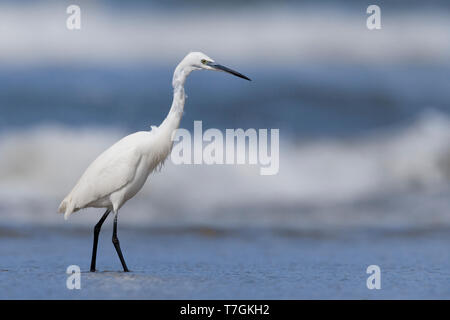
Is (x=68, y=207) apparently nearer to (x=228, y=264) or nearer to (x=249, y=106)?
(x=228, y=264)

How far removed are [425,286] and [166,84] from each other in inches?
425

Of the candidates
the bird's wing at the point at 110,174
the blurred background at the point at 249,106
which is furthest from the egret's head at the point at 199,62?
the blurred background at the point at 249,106

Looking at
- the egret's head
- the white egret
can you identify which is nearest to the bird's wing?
the white egret

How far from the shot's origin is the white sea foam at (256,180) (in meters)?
11.6

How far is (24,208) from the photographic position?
11516mm

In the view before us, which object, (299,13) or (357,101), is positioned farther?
(299,13)

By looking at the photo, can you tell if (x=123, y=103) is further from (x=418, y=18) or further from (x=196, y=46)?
(x=418, y=18)

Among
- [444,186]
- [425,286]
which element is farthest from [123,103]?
[425,286]

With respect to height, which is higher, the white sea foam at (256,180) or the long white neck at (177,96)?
the long white neck at (177,96)

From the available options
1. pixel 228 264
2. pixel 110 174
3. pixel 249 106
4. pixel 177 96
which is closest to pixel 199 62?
pixel 177 96

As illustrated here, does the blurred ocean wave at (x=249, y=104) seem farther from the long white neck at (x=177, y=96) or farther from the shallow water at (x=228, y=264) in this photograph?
the long white neck at (x=177, y=96)

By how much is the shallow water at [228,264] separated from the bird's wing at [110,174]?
0.68 m

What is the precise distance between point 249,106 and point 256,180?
3.92m

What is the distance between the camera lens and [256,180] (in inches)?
502
